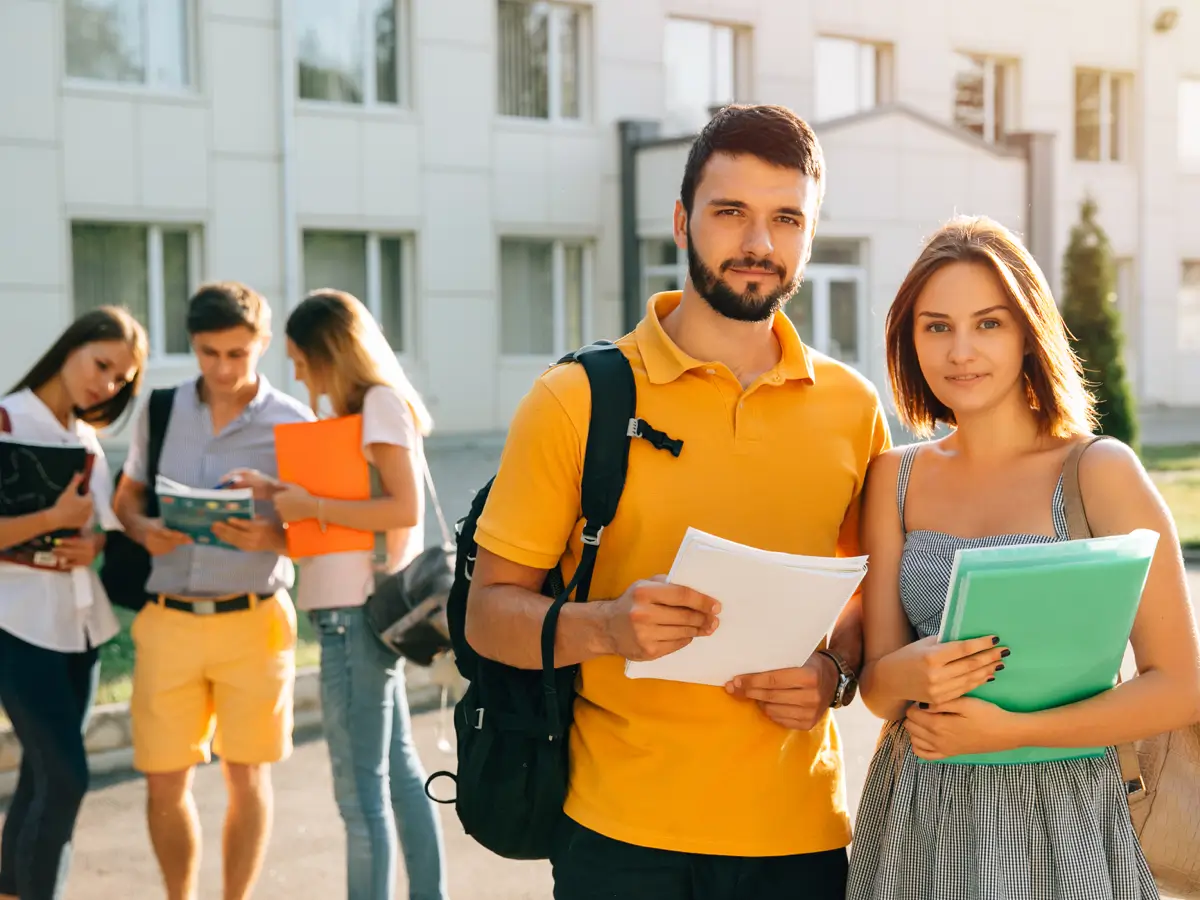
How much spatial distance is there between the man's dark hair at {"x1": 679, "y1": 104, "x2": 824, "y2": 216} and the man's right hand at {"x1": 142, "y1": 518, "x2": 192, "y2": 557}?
2444 millimetres

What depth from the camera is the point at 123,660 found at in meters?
7.41

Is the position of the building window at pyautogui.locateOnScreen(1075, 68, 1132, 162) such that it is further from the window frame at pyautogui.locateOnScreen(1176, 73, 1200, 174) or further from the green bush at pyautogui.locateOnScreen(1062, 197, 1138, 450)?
the green bush at pyautogui.locateOnScreen(1062, 197, 1138, 450)

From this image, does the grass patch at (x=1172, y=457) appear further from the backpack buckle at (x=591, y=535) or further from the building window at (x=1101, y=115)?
the backpack buckle at (x=591, y=535)

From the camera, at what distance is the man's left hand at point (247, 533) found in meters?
4.27

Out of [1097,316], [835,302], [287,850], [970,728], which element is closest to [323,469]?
[287,850]

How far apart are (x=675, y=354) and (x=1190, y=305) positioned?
29556 mm

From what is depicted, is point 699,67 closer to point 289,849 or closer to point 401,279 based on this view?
point 401,279

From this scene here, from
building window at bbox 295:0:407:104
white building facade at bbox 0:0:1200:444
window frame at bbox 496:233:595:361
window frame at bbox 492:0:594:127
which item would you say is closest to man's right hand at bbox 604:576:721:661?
white building facade at bbox 0:0:1200:444

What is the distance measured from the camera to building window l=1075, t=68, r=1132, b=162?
27.6 m

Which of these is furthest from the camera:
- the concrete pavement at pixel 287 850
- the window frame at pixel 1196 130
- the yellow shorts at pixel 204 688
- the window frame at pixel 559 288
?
the window frame at pixel 1196 130

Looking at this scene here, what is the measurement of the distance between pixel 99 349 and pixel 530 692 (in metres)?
2.61

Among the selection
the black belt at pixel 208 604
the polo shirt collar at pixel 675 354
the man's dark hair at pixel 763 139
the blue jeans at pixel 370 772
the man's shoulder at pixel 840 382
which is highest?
the man's dark hair at pixel 763 139

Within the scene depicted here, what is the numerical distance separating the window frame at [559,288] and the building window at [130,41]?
17.7 ft

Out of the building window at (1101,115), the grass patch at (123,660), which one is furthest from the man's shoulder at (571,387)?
the building window at (1101,115)
